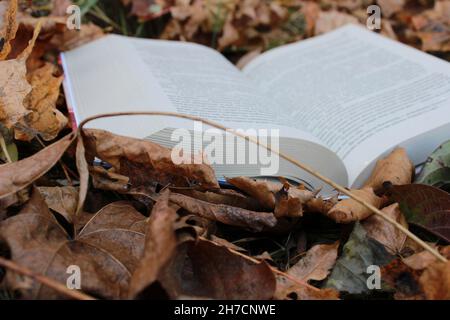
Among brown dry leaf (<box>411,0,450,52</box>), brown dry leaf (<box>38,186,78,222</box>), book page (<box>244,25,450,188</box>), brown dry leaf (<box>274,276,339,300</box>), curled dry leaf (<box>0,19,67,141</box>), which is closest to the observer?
brown dry leaf (<box>274,276,339,300</box>)

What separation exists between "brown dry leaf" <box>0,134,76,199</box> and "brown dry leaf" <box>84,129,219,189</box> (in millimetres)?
63

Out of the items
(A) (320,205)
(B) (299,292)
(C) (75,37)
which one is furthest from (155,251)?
(C) (75,37)

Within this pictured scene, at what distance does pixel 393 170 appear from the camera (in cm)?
93

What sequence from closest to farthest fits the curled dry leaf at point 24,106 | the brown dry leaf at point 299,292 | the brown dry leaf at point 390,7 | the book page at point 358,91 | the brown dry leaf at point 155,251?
the brown dry leaf at point 155,251 → the brown dry leaf at point 299,292 → the curled dry leaf at point 24,106 → the book page at point 358,91 → the brown dry leaf at point 390,7

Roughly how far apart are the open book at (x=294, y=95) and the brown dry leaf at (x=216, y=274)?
0.85 feet

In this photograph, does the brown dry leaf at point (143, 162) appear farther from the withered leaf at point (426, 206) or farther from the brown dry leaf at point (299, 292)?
the withered leaf at point (426, 206)

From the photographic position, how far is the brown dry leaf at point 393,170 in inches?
35.9

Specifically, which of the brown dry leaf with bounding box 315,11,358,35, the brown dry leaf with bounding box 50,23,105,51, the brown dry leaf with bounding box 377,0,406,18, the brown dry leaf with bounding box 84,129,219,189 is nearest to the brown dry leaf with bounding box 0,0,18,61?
the brown dry leaf with bounding box 84,129,219,189

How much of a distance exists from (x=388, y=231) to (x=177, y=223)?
0.38 m

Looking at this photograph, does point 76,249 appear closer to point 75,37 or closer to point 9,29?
point 9,29

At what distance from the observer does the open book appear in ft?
3.20

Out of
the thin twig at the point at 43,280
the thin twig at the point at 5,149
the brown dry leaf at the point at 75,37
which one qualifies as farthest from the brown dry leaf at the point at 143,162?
the brown dry leaf at the point at 75,37

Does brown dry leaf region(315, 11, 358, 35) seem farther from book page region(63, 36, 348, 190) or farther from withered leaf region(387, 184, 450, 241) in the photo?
withered leaf region(387, 184, 450, 241)

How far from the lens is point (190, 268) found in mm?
671
